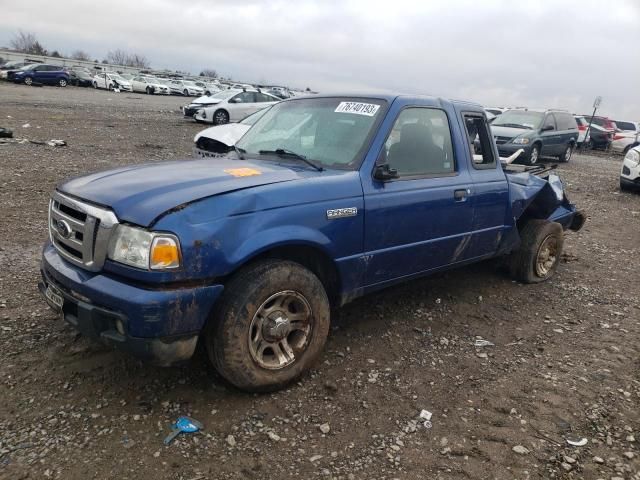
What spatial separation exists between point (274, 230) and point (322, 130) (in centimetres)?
126

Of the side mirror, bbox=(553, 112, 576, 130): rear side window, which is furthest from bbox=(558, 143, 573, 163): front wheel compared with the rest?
the side mirror

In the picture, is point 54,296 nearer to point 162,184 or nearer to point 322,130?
point 162,184

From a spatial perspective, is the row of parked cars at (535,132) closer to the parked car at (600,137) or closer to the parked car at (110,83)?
the parked car at (600,137)

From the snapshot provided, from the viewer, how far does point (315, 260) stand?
11.2ft

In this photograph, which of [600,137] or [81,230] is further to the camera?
[600,137]

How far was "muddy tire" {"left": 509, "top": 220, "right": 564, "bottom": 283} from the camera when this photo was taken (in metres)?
5.30

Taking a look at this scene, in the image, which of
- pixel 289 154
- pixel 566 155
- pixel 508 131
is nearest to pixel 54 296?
pixel 289 154

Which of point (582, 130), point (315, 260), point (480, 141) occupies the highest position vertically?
point (582, 130)

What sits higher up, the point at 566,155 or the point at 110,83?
the point at 110,83

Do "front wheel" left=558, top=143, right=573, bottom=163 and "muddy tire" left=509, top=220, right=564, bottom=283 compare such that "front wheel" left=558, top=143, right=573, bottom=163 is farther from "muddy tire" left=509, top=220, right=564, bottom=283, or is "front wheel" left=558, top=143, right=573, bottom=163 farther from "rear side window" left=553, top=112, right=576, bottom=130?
"muddy tire" left=509, top=220, right=564, bottom=283

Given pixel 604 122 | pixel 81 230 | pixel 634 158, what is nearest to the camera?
pixel 81 230

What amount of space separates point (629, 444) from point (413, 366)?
1346 millimetres

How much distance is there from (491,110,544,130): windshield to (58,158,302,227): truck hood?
1397cm

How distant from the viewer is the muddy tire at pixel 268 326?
2.86 m
